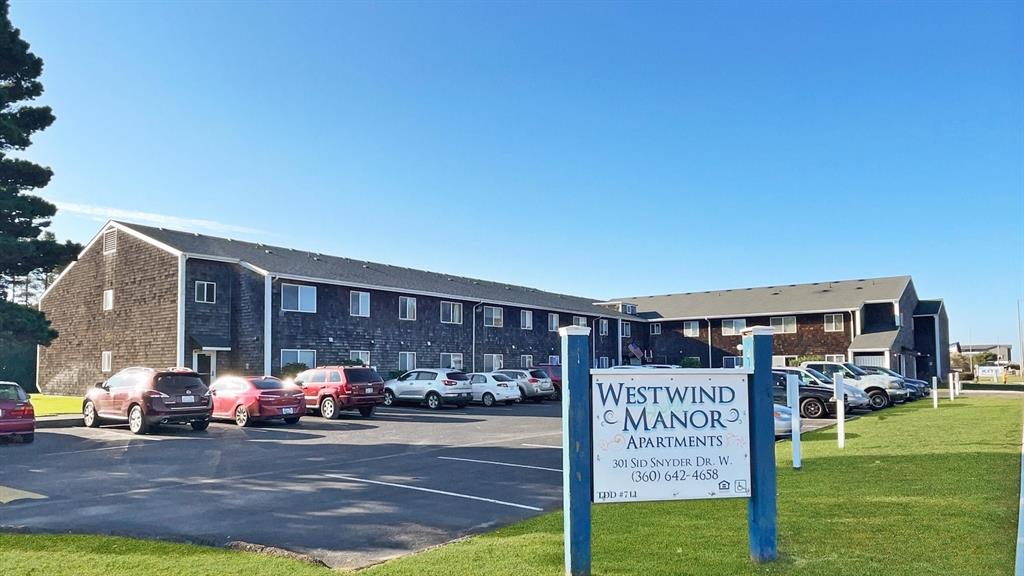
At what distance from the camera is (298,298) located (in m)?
32.4

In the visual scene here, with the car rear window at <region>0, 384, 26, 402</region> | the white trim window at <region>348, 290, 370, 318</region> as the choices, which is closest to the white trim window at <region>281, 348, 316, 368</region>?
the white trim window at <region>348, 290, 370, 318</region>

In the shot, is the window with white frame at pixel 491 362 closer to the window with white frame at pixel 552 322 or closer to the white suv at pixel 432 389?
the window with white frame at pixel 552 322

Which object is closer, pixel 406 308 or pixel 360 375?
pixel 360 375

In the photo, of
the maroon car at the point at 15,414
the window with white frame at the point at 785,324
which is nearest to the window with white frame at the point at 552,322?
the window with white frame at the point at 785,324

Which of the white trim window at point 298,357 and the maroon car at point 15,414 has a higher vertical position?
the white trim window at point 298,357

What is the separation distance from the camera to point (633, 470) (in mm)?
6043

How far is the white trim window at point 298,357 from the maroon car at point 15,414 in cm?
1403

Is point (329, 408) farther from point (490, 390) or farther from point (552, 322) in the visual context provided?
point (552, 322)

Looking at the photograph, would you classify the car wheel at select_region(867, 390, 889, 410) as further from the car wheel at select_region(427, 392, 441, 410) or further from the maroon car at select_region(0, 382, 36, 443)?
the maroon car at select_region(0, 382, 36, 443)

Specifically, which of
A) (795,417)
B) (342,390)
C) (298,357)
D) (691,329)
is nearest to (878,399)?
(795,417)

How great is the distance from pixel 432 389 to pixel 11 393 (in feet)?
48.2

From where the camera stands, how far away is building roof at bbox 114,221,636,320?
32.6 metres

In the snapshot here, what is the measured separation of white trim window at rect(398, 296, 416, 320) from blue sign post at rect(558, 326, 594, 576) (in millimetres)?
31792

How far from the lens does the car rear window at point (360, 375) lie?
952 inches
